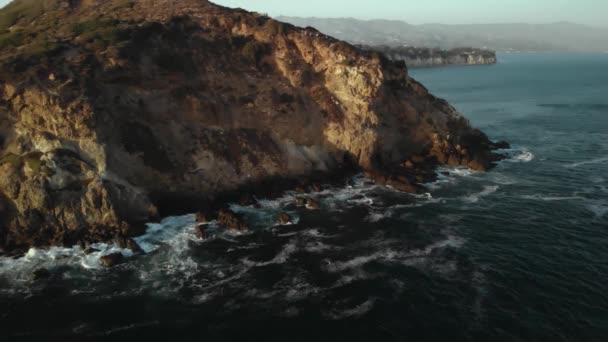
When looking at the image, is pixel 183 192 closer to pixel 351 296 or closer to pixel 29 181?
pixel 29 181

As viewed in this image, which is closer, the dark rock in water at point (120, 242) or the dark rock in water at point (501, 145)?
the dark rock in water at point (120, 242)

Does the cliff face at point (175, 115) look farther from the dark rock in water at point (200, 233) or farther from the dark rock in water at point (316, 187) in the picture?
the dark rock in water at point (200, 233)

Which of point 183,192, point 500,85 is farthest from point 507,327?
point 500,85

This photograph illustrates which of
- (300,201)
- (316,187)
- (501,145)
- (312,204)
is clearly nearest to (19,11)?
(316,187)

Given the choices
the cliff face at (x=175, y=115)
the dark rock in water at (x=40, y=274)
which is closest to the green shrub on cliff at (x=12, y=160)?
the cliff face at (x=175, y=115)

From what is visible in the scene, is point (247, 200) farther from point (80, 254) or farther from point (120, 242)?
point (80, 254)

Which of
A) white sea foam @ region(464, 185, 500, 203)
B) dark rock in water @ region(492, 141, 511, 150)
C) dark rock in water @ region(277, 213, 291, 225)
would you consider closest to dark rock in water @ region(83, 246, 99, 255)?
dark rock in water @ region(277, 213, 291, 225)
